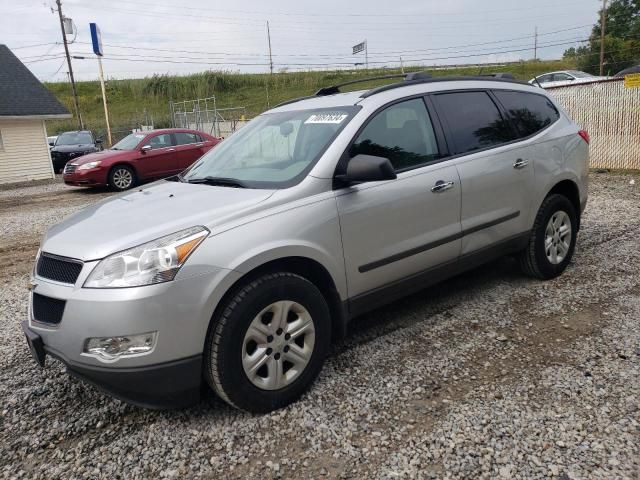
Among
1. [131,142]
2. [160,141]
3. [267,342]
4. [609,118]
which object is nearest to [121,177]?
[131,142]

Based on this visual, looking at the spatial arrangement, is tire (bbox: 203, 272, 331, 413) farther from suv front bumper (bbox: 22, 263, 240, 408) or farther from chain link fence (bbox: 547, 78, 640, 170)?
chain link fence (bbox: 547, 78, 640, 170)

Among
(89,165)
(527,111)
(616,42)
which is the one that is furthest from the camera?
(616,42)

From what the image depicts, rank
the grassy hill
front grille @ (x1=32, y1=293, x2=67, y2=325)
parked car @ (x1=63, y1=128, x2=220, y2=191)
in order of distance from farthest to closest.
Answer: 1. the grassy hill
2. parked car @ (x1=63, y1=128, x2=220, y2=191)
3. front grille @ (x1=32, y1=293, x2=67, y2=325)

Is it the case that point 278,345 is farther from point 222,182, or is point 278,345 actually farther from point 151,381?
point 222,182

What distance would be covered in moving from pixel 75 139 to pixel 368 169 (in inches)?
849

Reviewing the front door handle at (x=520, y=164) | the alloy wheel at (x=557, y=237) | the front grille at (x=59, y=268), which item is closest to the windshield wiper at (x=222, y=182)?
the front grille at (x=59, y=268)

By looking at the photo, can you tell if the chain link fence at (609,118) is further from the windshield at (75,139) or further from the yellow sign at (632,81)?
the windshield at (75,139)

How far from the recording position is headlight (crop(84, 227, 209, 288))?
2.52m

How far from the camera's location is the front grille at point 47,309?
2645 mm

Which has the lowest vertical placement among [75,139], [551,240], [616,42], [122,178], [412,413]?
[412,413]

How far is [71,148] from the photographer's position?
68.3 ft

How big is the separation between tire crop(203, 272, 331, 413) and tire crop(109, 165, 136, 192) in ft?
38.4

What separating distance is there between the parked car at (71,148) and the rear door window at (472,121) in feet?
61.2

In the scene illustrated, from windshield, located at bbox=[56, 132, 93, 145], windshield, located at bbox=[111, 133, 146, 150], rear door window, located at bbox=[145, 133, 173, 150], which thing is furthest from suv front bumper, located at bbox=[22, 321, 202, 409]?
windshield, located at bbox=[56, 132, 93, 145]
